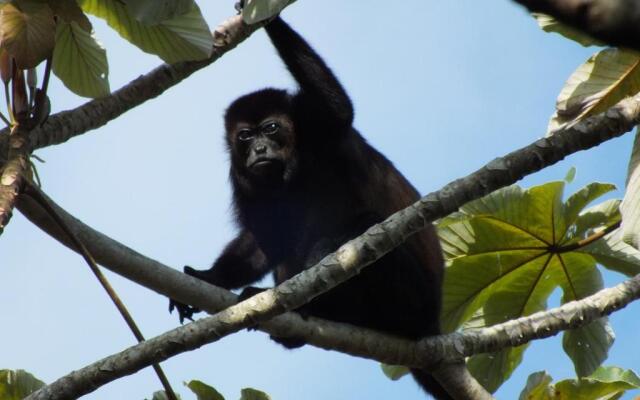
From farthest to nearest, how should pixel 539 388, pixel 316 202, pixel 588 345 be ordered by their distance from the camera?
1. pixel 316 202
2. pixel 588 345
3. pixel 539 388

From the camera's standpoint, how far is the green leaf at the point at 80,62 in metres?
4.52

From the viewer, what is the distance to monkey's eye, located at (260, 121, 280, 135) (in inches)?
243

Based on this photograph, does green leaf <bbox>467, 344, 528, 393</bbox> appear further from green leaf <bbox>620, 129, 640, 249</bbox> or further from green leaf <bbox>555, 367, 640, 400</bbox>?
green leaf <bbox>620, 129, 640, 249</bbox>

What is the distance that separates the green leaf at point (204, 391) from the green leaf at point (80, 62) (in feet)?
5.38

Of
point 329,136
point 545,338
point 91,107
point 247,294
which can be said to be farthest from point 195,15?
point 545,338

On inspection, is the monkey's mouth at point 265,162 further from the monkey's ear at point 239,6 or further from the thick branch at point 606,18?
the thick branch at point 606,18

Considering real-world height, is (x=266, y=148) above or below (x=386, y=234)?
above

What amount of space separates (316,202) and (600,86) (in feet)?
6.25

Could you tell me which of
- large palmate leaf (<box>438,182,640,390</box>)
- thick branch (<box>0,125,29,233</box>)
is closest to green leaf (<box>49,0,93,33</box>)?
thick branch (<box>0,125,29,233</box>)

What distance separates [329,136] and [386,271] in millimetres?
1042

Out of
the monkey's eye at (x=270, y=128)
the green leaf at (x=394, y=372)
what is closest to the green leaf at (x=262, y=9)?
the monkey's eye at (x=270, y=128)

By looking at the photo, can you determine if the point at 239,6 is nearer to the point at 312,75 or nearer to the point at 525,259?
the point at 312,75

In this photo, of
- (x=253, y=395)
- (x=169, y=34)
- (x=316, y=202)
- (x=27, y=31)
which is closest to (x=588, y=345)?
(x=316, y=202)

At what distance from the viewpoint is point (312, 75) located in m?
5.24
